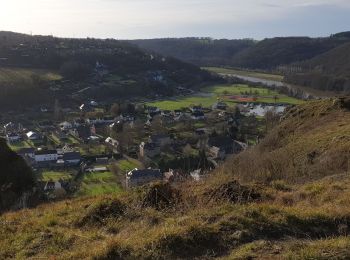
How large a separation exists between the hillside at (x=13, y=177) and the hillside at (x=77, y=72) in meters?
63.7

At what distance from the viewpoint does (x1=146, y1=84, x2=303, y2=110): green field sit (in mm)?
82981

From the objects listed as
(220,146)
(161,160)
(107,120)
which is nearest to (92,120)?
(107,120)

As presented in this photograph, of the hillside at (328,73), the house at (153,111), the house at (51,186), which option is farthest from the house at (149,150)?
the hillside at (328,73)

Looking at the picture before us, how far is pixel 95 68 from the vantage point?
110625 millimetres

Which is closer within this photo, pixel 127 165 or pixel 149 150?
pixel 127 165

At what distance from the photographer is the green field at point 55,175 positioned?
122 feet

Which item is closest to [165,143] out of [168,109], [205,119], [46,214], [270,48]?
[205,119]

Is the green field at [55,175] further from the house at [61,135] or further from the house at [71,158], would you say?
the house at [61,135]

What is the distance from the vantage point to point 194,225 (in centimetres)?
639

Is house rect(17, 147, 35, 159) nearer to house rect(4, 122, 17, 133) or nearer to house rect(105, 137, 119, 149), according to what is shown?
house rect(105, 137, 119, 149)

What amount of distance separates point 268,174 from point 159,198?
7875 millimetres

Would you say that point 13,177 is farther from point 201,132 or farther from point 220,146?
point 201,132

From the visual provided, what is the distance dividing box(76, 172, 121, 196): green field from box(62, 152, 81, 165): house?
14.5 ft

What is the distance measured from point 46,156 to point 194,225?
1579 inches
